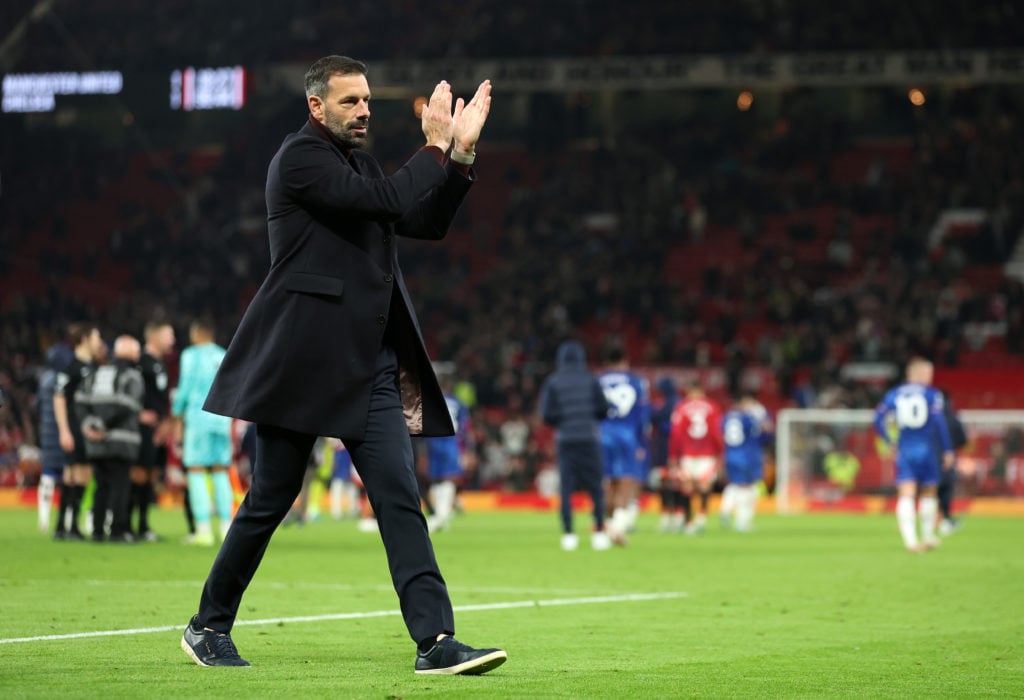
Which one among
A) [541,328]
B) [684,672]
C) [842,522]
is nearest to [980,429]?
[842,522]

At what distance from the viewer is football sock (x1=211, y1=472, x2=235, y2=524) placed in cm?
1645

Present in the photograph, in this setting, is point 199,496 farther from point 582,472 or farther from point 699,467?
point 699,467

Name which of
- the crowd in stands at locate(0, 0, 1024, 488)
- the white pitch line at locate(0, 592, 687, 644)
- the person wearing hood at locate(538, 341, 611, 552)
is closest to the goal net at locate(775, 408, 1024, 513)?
the crowd in stands at locate(0, 0, 1024, 488)

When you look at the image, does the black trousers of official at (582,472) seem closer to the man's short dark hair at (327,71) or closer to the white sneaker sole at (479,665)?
the white sneaker sole at (479,665)

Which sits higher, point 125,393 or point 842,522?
point 125,393

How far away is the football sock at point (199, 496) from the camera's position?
16453 mm

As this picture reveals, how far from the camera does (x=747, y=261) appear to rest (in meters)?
40.1

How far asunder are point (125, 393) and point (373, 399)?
1051cm

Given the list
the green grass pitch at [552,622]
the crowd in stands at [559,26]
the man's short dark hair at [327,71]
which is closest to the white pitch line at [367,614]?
the green grass pitch at [552,622]

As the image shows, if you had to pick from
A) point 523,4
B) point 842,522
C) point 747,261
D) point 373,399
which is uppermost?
point 523,4

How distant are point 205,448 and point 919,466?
7.32 metres

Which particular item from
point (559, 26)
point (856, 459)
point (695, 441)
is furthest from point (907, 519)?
point (559, 26)

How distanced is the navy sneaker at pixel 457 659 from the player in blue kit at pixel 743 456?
669 inches

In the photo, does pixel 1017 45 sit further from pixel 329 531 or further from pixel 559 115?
pixel 329 531
